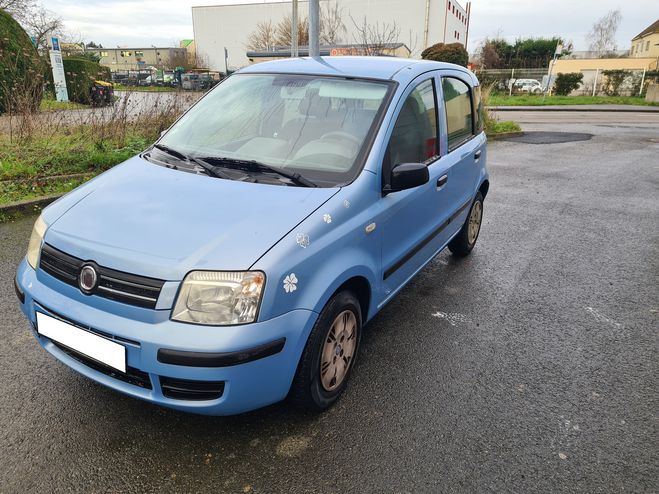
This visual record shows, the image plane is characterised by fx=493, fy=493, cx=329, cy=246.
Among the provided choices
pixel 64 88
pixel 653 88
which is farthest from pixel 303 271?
pixel 653 88

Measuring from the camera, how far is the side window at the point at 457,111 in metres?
4.02

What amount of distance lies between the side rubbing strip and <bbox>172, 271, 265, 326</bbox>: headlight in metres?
1.17

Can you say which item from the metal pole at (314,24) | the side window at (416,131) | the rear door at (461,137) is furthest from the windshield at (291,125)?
the metal pole at (314,24)

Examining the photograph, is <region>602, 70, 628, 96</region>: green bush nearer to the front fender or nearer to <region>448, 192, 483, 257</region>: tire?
<region>448, 192, 483, 257</region>: tire

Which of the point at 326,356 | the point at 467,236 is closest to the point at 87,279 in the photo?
the point at 326,356

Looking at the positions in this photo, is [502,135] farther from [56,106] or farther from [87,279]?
[87,279]

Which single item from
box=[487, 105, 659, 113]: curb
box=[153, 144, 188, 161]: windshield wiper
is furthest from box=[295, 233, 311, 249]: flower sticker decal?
box=[487, 105, 659, 113]: curb

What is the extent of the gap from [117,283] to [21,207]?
459 cm

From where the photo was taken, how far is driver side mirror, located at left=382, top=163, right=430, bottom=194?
2867mm

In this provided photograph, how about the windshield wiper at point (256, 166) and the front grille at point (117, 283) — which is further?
the windshield wiper at point (256, 166)

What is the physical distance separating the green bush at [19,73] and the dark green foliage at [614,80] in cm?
3185

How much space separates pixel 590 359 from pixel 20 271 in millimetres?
3562

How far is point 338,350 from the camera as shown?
2.74 metres

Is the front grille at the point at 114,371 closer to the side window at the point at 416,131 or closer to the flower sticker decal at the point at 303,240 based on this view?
the flower sticker decal at the point at 303,240
